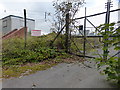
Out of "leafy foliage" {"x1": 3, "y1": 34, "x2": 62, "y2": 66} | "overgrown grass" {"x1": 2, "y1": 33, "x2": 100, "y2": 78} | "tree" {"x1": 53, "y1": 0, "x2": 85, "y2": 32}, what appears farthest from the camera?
"tree" {"x1": 53, "y1": 0, "x2": 85, "y2": 32}

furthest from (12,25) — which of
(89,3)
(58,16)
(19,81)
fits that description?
(19,81)

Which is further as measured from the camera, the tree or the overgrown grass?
the tree

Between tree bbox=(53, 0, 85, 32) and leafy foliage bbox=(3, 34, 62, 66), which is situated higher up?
tree bbox=(53, 0, 85, 32)

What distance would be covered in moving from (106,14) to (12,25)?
13.0 m

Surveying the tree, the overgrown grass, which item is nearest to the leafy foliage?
the overgrown grass

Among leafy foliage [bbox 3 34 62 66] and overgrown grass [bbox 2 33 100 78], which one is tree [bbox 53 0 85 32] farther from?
leafy foliage [bbox 3 34 62 66]

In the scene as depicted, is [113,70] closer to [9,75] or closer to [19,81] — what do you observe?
[19,81]

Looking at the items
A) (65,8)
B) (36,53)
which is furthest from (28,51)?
(65,8)

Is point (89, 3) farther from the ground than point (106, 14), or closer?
farther from the ground

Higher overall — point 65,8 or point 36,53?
point 65,8

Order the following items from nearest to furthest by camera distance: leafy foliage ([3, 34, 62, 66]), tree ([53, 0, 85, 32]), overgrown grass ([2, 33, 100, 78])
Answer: overgrown grass ([2, 33, 100, 78]) → leafy foliage ([3, 34, 62, 66]) → tree ([53, 0, 85, 32])

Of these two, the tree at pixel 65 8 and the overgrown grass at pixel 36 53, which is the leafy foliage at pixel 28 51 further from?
the tree at pixel 65 8

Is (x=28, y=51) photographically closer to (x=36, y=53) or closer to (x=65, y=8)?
(x=36, y=53)

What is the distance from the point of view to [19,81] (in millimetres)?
2363
